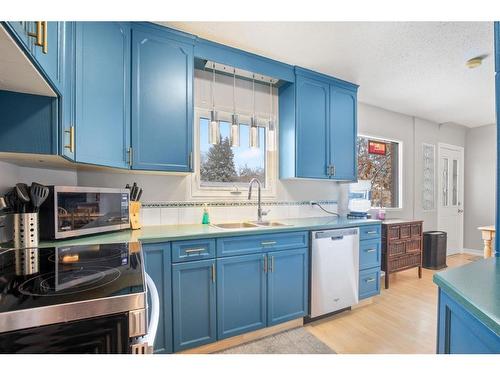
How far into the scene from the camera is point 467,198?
4.80m

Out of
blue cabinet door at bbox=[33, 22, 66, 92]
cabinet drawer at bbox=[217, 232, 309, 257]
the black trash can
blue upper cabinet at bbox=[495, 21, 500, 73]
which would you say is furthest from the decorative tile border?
the black trash can

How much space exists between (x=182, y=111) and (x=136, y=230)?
978 millimetres

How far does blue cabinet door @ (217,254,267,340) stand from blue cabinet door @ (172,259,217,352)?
6cm

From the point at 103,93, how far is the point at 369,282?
9.41 ft

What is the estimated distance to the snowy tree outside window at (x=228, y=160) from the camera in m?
2.31

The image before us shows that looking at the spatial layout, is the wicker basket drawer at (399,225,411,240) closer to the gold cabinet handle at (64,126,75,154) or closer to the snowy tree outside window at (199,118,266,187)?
the snowy tree outside window at (199,118,266,187)

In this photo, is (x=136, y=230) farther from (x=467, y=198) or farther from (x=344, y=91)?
(x=467, y=198)

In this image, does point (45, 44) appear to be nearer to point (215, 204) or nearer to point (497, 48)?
point (215, 204)

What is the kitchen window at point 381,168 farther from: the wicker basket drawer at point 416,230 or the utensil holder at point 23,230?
the utensil holder at point 23,230

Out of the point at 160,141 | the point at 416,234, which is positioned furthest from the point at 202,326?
the point at 416,234

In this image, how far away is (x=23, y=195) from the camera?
1193 millimetres

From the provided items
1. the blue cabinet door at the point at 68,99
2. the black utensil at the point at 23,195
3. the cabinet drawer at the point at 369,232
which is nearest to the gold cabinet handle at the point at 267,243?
the cabinet drawer at the point at 369,232

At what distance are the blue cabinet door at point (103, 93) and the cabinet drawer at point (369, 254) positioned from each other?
2319 mm
